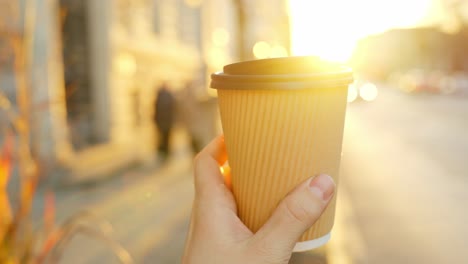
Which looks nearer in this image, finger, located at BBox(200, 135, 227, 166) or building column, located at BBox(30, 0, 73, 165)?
finger, located at BBox(200, 135, 227, 166)

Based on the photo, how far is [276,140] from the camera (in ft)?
4.14

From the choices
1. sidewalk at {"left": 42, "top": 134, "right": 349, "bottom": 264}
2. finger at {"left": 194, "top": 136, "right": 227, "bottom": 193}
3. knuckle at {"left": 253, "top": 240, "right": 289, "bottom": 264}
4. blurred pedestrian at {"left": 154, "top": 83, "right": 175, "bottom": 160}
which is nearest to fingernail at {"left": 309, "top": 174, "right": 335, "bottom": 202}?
knuckle at {"left": 253, "top": 240, "right": 289, "bottom": 264}

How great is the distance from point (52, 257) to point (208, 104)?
6.89m

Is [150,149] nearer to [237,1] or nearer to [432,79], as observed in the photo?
[237,1]

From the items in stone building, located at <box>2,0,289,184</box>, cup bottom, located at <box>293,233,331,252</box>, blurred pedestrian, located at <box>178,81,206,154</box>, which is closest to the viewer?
cup bottom, located at <box>293,233,331,252</box>

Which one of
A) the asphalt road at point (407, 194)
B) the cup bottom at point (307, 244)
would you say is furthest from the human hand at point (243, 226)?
the asphalt road at point (407, 194)

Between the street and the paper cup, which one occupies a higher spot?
the paper cup

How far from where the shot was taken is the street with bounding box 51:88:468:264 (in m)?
4.53

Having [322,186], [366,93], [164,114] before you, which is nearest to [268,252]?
[322,186]

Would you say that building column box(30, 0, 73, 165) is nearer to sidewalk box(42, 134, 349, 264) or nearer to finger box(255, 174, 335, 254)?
sidewalk box(42, 134, 349, 264)

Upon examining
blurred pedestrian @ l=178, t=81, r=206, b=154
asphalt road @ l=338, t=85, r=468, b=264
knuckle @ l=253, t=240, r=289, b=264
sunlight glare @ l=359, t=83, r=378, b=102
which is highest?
knuckle @ l=253, t=240, r=289, b=264

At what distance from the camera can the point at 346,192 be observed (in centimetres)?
671

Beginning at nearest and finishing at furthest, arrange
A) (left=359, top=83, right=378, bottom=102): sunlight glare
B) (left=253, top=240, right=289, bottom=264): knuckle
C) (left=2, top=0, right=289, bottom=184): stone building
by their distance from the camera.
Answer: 1. (left=253, top=240, right=289, bottom=264): knuckle
2. (left=2, top=0, right=289, bottom=184): stone building
3. (left=359, top=83, right=378, bottom=102): sunlight glare

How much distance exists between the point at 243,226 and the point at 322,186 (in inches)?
8.6
